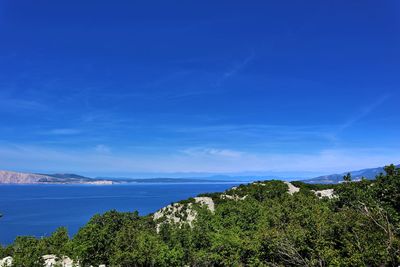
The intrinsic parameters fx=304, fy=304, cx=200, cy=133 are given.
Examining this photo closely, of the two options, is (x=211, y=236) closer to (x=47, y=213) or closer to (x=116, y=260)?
(x=116, y=260)

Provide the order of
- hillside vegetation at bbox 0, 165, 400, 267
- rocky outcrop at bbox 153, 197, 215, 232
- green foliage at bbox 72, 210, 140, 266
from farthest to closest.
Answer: rocky outcrop at bbox 153, 197, 215, 232 < green foliage at bbox 72, 210, 140, 266 < hillside vegetation at bbox 0, 165, 400, 267

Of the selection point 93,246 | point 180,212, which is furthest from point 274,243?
point 180,212

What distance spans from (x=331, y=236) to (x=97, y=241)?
1989cm

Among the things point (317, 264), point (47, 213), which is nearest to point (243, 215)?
point (317, 264)

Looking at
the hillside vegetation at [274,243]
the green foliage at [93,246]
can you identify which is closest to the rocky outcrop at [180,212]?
the hillside vegetation at [274,243]

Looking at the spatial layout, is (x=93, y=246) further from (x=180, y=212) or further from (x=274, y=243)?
(x=180, y=212)

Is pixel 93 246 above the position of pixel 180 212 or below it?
above

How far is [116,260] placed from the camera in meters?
25.1

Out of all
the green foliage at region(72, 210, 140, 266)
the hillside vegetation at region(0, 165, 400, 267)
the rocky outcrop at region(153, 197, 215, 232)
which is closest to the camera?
the hillside vegetation at region(0, 165, 400, 267)

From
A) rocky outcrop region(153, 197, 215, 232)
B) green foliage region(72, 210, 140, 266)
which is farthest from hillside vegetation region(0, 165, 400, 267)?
rocky outcrop region(153, 197, 215, 232)

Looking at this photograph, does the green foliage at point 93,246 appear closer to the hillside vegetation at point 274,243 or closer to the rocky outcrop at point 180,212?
the hillside vegetation at point 274,243

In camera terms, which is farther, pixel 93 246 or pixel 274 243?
pixel 93 246

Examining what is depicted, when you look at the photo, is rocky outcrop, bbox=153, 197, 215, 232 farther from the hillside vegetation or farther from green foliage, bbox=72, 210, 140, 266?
green foliage, bbox=72, 210, 140, 266

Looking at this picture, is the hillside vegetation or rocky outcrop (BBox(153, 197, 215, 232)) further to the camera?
rocky outcrop (BBox(153, 197, 215, 232))
